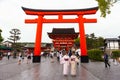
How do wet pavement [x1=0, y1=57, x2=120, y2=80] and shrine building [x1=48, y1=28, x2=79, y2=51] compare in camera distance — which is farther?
shrine building [x1=48, y1=28, x2=79, y2=51]

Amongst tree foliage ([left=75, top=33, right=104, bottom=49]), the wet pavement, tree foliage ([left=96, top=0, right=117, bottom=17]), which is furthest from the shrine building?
tree foliage ([left=96, top=0, right=117, bottom=17])

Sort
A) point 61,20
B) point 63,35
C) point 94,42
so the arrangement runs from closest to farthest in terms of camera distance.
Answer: point 61,20 → point 63,35 → point 94,42

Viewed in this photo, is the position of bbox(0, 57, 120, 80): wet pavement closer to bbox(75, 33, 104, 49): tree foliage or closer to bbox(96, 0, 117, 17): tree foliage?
bbox(96, 0, 117, 17): tree foliage

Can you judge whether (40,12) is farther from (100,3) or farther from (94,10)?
(100,3)

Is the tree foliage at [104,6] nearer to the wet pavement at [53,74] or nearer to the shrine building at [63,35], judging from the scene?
the wet pavement at [53,74]

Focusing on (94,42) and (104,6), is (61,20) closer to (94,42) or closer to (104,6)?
(104,6)

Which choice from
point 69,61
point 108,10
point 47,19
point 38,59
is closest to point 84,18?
point 47,19

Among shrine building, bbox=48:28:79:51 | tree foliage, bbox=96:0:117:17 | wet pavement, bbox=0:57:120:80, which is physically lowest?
wet pavement, bbox=0:57:120:80

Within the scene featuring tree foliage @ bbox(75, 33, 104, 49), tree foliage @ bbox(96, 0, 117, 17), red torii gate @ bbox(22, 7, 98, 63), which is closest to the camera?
tree foliage @ bbox(96, 0, 117, 17)

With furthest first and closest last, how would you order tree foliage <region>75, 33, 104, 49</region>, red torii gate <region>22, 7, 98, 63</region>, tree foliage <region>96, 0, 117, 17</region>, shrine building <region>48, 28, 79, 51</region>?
tree foliage <region>75, 33, 104, 49</region>, shrine building <region>48, 28, 79, 51</region>, red torii gate <region>22, 7, 98, 63</region>, tree foliage <region>96, 0, 117, 17</region>

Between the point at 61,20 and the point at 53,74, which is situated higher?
the point at 61,20

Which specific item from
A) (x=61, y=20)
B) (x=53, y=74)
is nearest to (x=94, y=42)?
(x=61, y=20)

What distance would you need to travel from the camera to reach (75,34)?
4872cm

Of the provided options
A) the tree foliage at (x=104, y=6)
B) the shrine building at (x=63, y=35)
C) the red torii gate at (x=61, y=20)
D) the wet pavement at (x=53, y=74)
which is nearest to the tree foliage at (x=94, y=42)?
the shrine building at (x=63, y=35)
